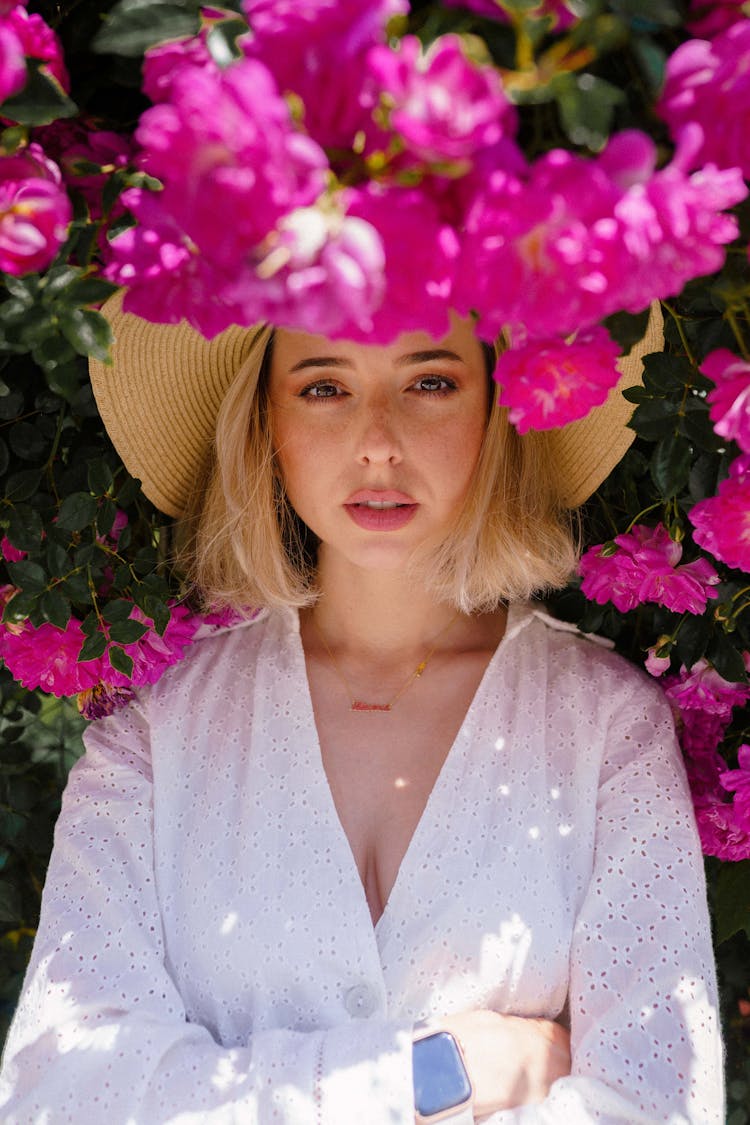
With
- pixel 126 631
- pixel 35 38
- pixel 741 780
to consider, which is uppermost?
pixel 35 38

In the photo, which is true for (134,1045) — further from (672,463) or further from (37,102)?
(37,102)

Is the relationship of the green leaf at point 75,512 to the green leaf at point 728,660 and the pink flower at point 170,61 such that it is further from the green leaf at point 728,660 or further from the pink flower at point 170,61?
the green leaf at point 728,660

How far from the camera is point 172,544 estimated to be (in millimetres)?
2316

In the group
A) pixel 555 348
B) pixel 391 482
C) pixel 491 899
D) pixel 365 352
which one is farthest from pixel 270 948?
pixel 555 348

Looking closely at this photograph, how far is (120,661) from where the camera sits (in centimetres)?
190

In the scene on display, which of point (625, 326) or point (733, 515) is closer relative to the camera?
point (625, 326)

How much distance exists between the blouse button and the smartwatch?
15cm

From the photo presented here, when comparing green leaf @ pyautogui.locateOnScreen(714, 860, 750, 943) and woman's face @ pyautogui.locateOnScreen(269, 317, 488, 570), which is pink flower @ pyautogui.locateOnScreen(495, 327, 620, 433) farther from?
green leaf @ pyautogui.locateOnScreen(714, 860, 750, 943)

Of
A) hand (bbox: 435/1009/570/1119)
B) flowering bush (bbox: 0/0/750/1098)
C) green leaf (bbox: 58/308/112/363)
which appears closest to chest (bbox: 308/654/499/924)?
hand (bbox: 435/1009/570/1119)

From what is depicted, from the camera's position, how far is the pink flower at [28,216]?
41.3 inches

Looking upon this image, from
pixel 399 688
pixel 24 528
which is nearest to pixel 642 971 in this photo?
pixel 399 688

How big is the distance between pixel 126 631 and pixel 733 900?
1.16 m

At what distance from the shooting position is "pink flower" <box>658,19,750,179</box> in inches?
37.0

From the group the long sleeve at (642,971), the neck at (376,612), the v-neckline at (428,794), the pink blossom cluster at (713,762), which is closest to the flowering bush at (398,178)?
the pink blossom cluster at (713,762)
